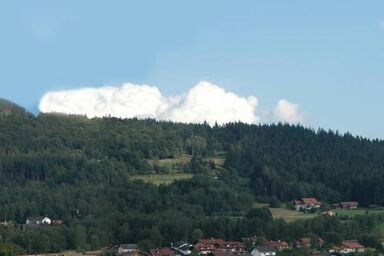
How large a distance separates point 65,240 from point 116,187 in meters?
21.0

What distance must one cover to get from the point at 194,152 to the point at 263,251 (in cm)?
5622

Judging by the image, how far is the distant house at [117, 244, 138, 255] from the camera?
62688 millimetres

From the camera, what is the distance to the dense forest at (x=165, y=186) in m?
69.2

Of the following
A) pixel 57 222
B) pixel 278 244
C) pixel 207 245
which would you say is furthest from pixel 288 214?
pixel 57 222

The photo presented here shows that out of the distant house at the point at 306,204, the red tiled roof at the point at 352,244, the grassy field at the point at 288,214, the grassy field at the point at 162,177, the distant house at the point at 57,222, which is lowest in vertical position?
the red tiled roof at the point at 352,244

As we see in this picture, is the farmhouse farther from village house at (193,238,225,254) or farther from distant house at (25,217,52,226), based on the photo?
distant house at (25,217,52,226)

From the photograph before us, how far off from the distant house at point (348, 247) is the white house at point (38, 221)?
27.5 m

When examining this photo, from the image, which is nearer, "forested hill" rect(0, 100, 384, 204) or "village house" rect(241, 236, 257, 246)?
"village house" rect(241, 236, 257, 246)

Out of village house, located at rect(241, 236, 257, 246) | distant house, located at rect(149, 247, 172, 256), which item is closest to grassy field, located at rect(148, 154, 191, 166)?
village house, located at rect(241, 236, 257, 246)

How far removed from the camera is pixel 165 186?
8725 cm

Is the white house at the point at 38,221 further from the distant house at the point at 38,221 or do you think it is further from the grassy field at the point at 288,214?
the grassy field at the point at 288,214

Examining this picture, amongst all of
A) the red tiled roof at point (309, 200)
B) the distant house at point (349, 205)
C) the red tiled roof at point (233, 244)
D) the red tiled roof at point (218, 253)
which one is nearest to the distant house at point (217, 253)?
the red tiled roof at point (218, 253)

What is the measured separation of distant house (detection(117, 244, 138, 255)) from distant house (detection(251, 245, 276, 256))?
898 cm

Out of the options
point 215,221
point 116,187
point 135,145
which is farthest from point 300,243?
point 135,145
